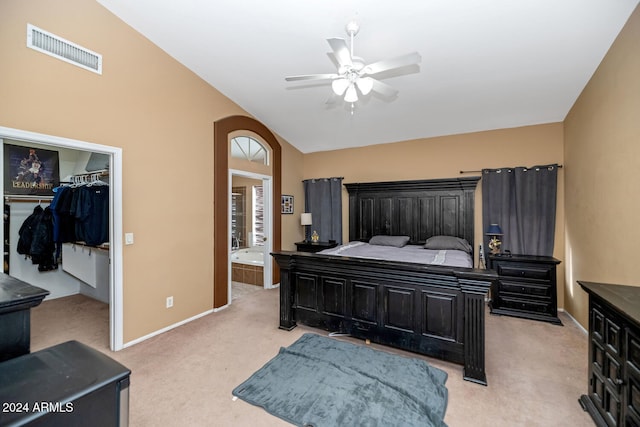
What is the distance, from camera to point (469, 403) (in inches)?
79.0

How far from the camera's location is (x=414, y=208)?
468cm

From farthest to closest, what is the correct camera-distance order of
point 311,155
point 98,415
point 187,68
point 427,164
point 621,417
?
point 311,155 < point 427,164 < point 187,68 < point 621,417 < point 98,415

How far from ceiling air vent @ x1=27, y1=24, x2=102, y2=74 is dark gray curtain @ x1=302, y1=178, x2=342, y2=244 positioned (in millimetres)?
3682

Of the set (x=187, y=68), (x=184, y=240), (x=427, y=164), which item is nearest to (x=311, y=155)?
(x=427, y=164)

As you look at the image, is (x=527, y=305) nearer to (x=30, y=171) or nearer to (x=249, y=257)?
(x=249, y=257)

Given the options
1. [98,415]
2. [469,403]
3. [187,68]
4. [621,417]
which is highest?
[187,68]

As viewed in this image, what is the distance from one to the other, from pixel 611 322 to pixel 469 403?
1.04 meters

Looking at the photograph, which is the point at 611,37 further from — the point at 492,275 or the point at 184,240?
the point at 184,240

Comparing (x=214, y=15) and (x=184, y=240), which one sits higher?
(x=214, y=15)

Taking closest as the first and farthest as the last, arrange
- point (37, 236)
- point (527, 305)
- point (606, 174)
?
point (606, 174) < point (527, 305) < point (37, 236)

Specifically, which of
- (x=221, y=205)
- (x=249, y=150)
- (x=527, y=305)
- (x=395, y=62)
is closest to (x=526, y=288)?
(x=527, y=305)

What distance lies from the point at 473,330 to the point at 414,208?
105 inches

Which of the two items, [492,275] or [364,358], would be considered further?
[364,358]

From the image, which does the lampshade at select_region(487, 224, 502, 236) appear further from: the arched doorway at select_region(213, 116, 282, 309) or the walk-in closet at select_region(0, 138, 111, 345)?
the walk-in closet at select_region(0, 138, 111, 345)
